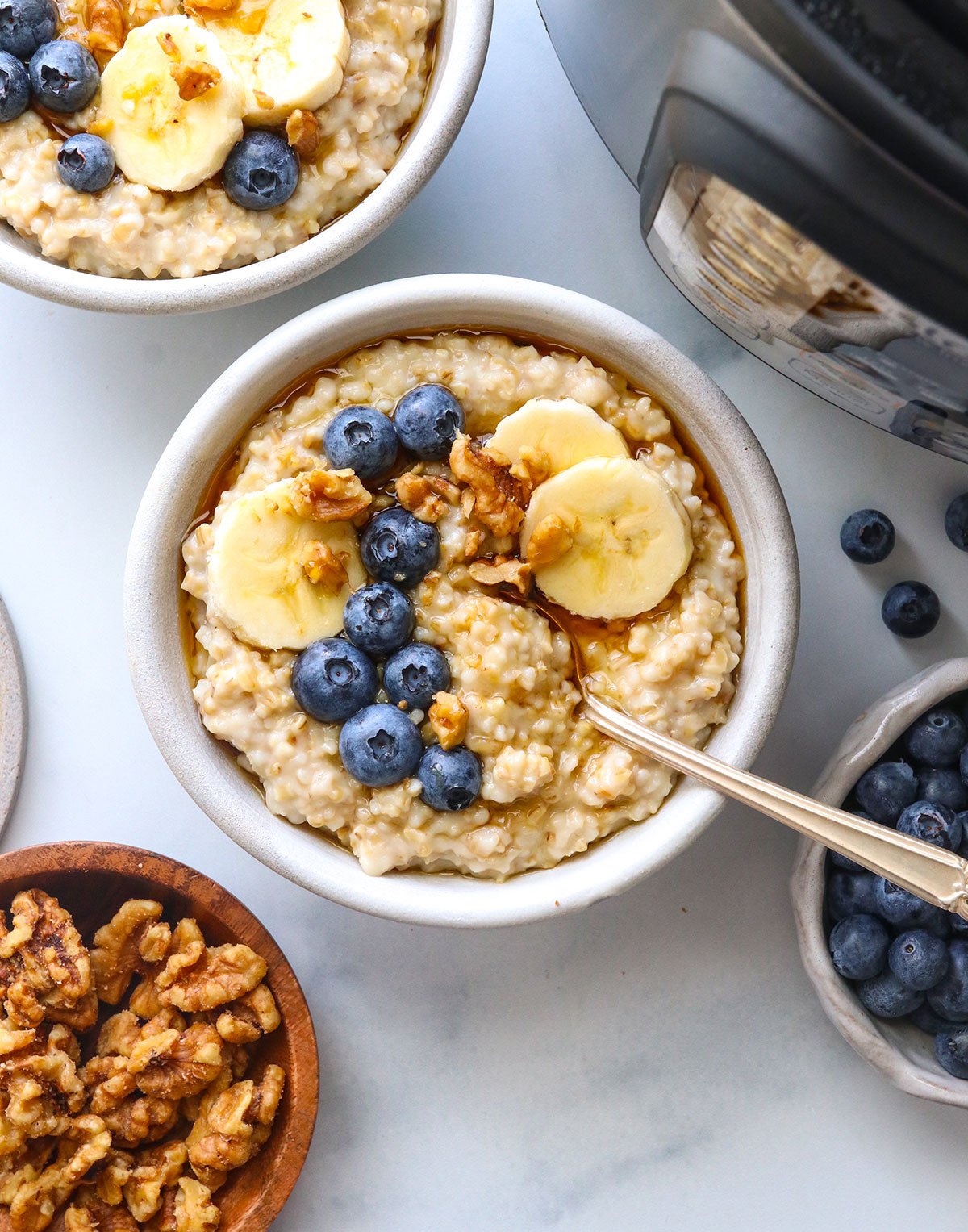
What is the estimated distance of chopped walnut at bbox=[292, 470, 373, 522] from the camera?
1.56m

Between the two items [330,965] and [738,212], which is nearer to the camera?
[738,212]

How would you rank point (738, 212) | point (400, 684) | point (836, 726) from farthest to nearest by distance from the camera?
point (836, 726) < point (400, 684) < point (738, 212)

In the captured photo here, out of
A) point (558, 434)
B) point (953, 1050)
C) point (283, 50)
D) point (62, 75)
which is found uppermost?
point (283, 50)

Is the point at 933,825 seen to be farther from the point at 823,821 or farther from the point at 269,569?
the point at 269,569

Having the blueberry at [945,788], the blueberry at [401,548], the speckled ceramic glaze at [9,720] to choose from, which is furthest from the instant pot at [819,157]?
the speckled ceramic glaze at [9,720]

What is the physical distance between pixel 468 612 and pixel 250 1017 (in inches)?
27.3

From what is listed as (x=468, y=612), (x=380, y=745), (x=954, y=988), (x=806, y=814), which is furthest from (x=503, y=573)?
(x=954, y=988)

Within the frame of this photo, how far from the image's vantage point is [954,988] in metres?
1.73

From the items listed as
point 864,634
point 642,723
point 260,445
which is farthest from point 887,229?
point 864,634

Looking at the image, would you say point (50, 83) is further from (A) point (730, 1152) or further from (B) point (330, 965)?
(A) point (730, 1152)

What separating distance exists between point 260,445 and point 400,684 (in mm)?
375

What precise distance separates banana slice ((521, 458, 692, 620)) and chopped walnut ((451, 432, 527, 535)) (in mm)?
39

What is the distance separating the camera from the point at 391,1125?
6.40ft

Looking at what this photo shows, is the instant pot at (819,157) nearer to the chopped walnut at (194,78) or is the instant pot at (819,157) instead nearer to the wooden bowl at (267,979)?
the chopped walnut at (194,78)
